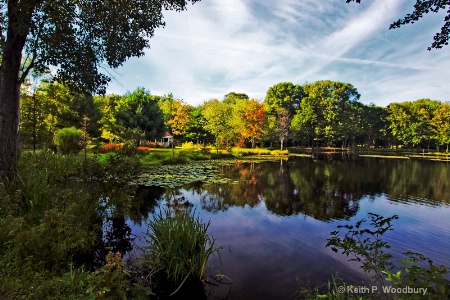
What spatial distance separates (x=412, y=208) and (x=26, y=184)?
50.2ft

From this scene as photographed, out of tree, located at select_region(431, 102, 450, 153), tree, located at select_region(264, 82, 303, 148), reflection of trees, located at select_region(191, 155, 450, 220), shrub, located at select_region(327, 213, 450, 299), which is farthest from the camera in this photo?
tree, located at select_region(264, 82, 303, 148)

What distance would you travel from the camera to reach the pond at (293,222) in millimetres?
5871

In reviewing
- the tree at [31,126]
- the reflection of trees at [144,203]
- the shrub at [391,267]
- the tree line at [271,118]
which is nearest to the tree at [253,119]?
the tree line at [271,118]

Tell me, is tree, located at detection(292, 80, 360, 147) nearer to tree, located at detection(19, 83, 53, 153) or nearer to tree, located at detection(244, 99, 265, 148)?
tree, located at detection(244, 99, 265, 148)

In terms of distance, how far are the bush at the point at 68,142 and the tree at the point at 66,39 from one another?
13295 millimetres

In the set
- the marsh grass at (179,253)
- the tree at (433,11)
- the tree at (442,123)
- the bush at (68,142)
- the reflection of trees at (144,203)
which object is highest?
the tree at (442,123)

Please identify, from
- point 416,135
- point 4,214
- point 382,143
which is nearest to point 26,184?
point 4,214

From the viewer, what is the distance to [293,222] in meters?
9.73

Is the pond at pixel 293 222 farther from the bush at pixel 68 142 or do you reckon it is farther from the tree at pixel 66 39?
the bush at pixel 68 142

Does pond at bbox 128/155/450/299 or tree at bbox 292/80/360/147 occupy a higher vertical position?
Result: tree at bbox 292/80/360/147

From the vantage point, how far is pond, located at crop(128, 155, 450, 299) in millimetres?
5871

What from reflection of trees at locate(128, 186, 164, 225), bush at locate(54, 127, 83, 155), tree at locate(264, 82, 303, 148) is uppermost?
tree at locate(264, 82, 303, 148)

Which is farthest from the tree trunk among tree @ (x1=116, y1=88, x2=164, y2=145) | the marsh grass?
tree @ (x1=116, y1=88, x2=164, y2=145)

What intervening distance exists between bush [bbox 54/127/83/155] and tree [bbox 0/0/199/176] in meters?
13.3
